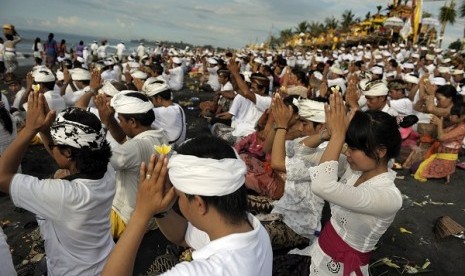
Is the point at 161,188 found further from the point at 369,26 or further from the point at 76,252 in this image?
the point at 369,26

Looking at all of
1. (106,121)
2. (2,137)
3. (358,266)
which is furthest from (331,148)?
(2,137)

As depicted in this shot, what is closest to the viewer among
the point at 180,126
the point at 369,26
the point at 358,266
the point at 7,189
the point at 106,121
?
the point at 7,189

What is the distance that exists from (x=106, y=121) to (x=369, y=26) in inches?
1957

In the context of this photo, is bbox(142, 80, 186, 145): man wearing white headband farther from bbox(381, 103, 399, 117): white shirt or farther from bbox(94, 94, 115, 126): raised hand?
bbox(381, 103, 399, 117): white shirt

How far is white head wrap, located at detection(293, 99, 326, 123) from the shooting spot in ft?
12.9

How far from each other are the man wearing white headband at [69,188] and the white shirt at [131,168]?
85 cm

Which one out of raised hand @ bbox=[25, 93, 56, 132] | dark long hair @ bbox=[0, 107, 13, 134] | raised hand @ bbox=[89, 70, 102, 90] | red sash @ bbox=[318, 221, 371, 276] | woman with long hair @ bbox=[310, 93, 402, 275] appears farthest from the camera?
dark long hair @ bbox=[0, 107, 13, 134]

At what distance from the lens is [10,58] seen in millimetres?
15656

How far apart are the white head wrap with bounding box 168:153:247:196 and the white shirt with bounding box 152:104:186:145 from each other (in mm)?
4435

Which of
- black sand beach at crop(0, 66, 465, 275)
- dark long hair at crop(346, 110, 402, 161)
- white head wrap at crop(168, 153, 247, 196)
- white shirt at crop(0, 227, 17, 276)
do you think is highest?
dark long hair at crop(346, 110, 402, 161)

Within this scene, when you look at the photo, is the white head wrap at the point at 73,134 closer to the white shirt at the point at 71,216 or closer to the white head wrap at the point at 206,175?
the white shirt at the point at 71,216

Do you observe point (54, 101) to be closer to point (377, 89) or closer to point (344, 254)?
point (377, 89)

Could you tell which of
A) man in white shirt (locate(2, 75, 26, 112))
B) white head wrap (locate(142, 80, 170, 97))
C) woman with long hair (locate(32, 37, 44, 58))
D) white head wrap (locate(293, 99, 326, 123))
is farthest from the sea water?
white head wrap (locate(293, 99, 326, 123))

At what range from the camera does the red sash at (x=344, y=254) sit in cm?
281
